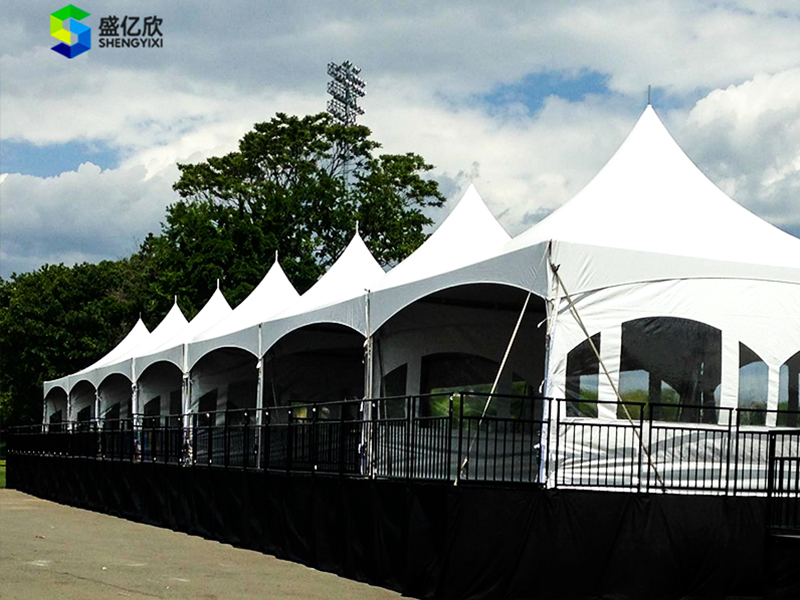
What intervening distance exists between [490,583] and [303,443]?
511cm

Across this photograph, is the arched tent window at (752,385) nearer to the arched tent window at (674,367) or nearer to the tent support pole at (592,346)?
the arched tent window at (674,367)

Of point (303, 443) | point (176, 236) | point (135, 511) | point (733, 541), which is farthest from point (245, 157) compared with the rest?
point (733, 541)

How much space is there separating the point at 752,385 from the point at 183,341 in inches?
Answer: 607

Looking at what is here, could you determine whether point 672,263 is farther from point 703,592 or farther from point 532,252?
point 703,592

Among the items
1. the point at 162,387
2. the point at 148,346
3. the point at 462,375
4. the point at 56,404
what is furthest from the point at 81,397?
the point at 462,375

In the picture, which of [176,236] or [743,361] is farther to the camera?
[176,236]

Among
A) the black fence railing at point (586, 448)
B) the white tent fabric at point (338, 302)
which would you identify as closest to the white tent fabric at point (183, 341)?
the white tent fabric at point (338, 302)

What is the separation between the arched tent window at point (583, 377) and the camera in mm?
13609

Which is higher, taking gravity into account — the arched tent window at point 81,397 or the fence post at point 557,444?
the fence post at point 557,444

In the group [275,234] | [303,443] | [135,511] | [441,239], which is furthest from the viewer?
[275,234]

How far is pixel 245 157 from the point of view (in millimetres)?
53531

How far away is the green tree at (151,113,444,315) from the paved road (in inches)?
1130

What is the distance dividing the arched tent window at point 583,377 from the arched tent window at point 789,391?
2545 millimetres

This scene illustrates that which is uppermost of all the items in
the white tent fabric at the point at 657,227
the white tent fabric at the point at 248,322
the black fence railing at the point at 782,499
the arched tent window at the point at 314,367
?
the white tent fabric at the point at 657,227
